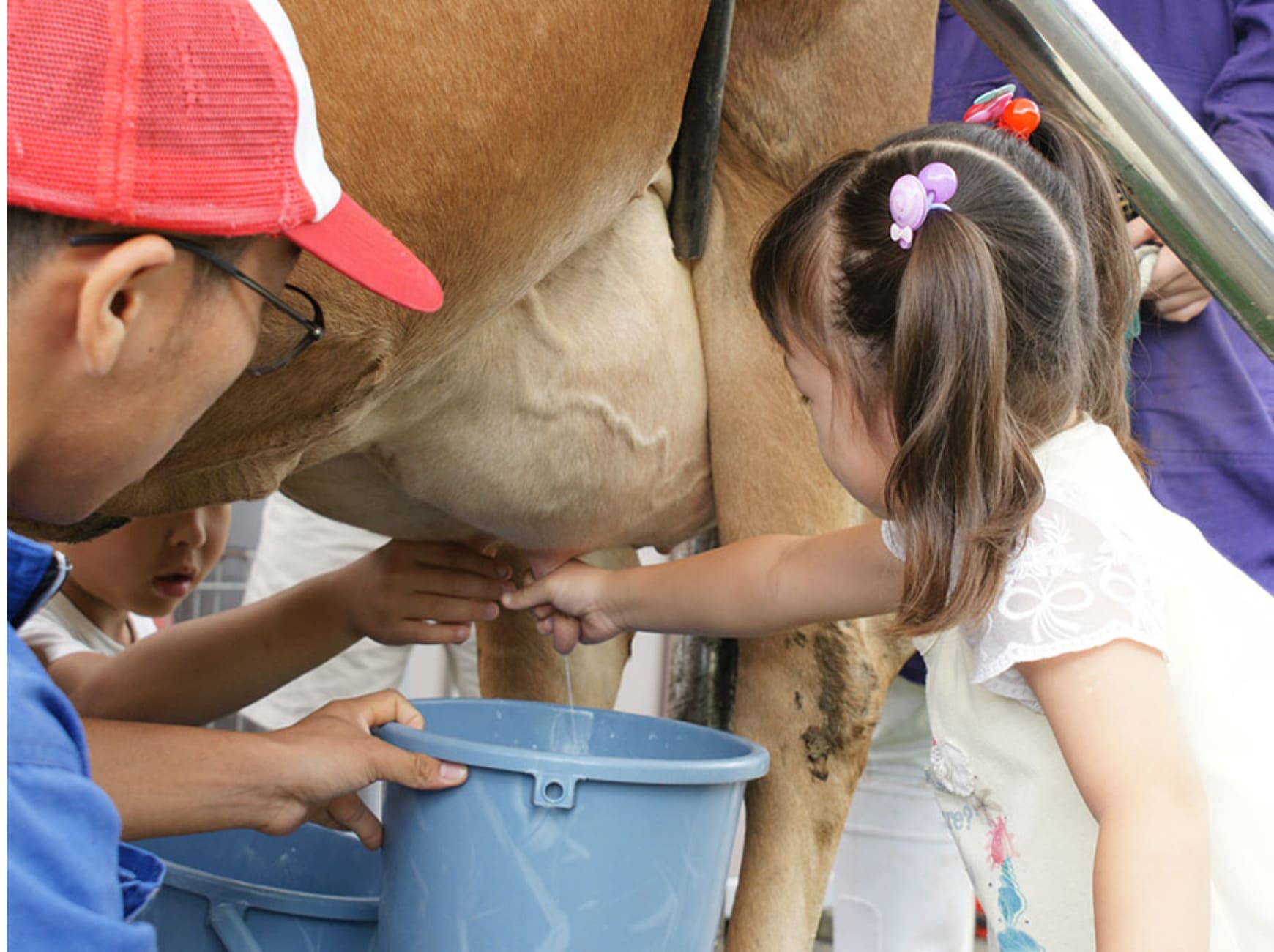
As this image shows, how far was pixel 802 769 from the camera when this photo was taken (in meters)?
1.39

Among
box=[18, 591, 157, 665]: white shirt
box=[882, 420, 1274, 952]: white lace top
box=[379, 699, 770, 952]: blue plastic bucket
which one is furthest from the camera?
box=[18, 591, 157, 665]: white shirt

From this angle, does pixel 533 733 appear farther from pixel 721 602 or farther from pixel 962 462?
pixel 962 462

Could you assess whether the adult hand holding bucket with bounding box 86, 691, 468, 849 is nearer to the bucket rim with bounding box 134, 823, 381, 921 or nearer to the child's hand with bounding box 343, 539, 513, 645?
the bucket rim with bounding box 134, 823, 381, 921

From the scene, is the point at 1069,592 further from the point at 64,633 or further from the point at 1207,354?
the point at 64,633

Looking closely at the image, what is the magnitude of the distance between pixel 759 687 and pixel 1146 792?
0.67m

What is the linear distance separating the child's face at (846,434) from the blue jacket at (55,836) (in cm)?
54

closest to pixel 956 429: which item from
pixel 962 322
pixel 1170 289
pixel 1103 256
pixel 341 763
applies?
pixel 962 322

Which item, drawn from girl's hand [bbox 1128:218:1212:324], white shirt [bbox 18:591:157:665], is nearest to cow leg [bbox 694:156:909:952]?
girl's hand [bbox 1128:218:1212:324]

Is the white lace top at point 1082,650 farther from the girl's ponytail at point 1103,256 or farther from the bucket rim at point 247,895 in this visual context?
the bucket rim at point 247,895

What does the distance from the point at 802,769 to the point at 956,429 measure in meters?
0.62

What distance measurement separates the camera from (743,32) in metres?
1.28

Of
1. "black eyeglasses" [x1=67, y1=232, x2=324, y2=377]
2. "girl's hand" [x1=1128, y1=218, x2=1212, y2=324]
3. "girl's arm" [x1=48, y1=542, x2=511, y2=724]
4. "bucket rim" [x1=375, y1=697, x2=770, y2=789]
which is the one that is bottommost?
"bucket rim" [x1=375, y1=697, x2=770, y2=789]

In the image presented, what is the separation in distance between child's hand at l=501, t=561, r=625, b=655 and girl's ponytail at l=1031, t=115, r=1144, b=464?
491mm

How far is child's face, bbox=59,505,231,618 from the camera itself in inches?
65.4
